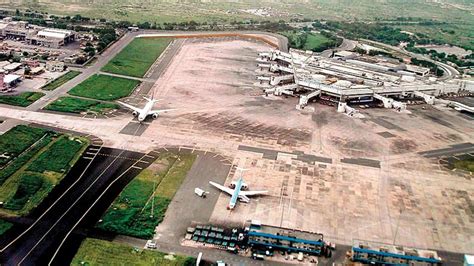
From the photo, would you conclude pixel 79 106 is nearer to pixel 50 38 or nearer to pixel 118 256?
pixel 118 256

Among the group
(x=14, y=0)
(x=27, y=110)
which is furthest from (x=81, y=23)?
(x=27, y=110)

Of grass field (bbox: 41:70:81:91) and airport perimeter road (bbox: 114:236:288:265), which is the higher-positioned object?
grass field (bbox: 41:70:81:91)

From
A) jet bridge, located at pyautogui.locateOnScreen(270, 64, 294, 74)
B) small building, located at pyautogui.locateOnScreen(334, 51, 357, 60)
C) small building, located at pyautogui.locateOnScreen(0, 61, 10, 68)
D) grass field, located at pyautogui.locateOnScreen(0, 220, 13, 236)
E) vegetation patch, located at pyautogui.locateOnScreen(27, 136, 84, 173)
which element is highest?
small building, located at pyautogui.locateOnScreen(334, 51, 357, 60)

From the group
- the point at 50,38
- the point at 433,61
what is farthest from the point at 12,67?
the point at 433,61

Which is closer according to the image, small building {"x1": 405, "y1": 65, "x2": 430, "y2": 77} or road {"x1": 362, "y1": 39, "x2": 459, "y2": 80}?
small building {"x1": 405, "y1": 65, "x2": 430, "y2": 77}

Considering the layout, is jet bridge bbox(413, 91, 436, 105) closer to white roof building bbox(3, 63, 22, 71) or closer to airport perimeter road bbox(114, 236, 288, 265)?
airport perimeter road bbox(114, 236, 288, 265)

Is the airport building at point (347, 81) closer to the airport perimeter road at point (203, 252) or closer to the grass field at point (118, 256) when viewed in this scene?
the airport perimeter road at point (203, 252)

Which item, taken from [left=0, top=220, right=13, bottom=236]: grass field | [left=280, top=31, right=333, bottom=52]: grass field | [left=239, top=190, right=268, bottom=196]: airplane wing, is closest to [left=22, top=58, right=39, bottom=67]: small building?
[left=0, top=220, right=13, bottom=236]: grass field
